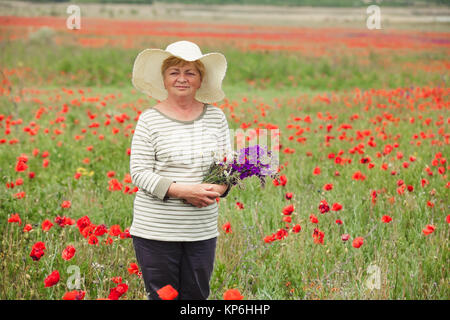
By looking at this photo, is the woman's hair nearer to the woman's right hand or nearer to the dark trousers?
the woman's right hand

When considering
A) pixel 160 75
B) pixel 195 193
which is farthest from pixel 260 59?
pixel 195 193

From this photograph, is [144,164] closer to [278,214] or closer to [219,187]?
[219,187]

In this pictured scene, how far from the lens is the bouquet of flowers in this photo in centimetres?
228

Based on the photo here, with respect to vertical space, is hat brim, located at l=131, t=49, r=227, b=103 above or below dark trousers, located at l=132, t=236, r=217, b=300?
above

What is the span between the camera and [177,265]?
242 cm

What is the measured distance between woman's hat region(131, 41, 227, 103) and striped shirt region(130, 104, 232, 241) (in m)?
0.24

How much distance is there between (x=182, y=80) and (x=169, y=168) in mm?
413

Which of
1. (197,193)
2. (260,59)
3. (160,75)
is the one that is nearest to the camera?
(197,193)

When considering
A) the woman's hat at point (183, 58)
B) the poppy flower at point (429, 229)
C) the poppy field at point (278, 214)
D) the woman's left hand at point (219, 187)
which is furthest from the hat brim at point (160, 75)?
the poppy flower at point (429, 229)

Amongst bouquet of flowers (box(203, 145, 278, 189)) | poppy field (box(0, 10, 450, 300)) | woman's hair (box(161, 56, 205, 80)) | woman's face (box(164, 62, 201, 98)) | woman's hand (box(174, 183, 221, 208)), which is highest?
woman's hair (box(161, 56, 205, 80))

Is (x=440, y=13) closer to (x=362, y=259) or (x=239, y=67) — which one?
(x=239, y=67)

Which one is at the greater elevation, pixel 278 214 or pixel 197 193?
pixel 197 193

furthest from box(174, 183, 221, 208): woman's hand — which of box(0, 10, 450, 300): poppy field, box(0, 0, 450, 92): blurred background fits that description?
box(0, 0, 450, 92): blurred background
